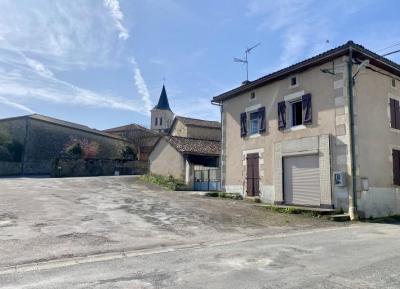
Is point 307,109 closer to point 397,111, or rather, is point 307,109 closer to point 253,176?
point 397,111

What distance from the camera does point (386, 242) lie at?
7.96m

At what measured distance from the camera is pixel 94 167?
32688 millimetres

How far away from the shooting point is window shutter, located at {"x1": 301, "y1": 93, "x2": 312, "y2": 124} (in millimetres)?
14602

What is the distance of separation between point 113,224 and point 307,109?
9188 mm

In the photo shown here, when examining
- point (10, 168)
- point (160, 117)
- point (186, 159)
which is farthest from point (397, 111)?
point (160, 117)

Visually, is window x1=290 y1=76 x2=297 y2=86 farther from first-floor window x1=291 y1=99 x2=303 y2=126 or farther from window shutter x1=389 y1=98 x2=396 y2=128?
window shutter x1=389 y1=98 x2=396 y2=128

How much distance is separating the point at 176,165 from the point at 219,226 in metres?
13.6

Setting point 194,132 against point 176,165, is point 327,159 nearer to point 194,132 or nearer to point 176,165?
point 176,165

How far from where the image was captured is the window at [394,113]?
15.0 m

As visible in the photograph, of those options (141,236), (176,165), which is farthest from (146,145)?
(141,236)

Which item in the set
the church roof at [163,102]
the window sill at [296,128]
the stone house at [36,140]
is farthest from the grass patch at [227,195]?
the church roof at [163,102]

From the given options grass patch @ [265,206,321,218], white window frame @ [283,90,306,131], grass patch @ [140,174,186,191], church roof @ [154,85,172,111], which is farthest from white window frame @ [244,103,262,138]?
church roof @ [154,85,172,111]

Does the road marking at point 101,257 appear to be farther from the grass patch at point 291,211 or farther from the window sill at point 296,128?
the window sill at point 296,128

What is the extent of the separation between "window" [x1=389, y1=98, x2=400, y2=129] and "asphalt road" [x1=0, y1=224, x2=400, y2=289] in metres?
8.67
